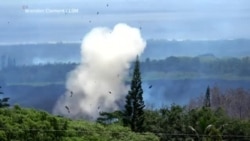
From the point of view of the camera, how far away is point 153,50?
407 feet

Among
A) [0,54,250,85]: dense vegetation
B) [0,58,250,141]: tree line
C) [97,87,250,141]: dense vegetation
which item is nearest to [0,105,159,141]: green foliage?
[0,58,250,141]: tree line

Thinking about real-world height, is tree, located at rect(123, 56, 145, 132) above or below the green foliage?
above

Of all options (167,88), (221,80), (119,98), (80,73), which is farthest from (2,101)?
(167,88)

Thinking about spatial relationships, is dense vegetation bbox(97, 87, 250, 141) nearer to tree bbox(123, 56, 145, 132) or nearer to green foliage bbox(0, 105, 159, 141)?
tree bbox(123, 56, 145, 132)

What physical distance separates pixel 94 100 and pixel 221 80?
80.3 feet

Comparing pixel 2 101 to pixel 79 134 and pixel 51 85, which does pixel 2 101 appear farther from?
pixel 51 85

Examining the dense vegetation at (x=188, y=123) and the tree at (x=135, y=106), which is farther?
the tree at (x=135, y=106)

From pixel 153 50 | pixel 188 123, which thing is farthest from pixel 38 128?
pixel 153 50

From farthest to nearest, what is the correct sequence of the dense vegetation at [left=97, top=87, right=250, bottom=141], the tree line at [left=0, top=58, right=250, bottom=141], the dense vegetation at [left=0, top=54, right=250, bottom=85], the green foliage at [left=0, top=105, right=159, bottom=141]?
the dense vegetation at [left=0, top=54, right=250, bottom=85]
the dense vegetation at [left=97, top=87, right=250, bottom=141]
the tree line at [left=0, top=58, right=250, bottom=141]
the green foliage at [left=0, top=105, right=159, bottom=141]

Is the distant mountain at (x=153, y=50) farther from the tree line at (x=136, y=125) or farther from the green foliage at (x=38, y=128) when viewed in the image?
the green foliage at (x=38, y=128)

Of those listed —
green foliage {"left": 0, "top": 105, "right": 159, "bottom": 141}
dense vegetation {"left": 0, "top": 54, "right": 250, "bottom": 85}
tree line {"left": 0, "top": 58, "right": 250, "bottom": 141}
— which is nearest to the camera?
green foliage {"left": 0, "top": 105, "right": 159, "bottom": 141}

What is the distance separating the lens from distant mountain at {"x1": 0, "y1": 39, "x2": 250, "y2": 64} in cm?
10288

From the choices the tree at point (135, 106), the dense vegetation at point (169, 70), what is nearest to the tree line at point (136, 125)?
the tree at point (135, 106)

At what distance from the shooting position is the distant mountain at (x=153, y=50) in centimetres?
10288
